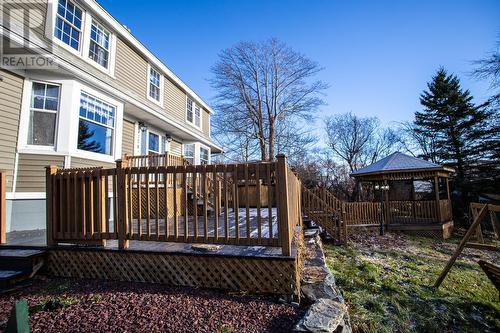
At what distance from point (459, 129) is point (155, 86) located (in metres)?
22.6

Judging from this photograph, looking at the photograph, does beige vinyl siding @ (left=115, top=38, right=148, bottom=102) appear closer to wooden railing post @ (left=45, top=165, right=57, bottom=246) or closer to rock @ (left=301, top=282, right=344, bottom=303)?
wooden railing post @ (left=45, top=165, right=57, bottom=246)

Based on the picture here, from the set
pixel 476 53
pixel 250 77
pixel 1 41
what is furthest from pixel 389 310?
pixel 250 77

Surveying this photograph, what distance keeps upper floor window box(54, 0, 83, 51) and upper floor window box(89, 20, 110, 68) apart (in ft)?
1.58

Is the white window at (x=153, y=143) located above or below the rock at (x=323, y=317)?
above

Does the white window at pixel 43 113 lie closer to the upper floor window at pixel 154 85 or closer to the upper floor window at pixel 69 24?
the upper floor window at pixel 69 24

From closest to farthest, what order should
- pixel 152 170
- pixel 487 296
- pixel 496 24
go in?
pixel 152 170, pixel 487 296, pixel 496 24

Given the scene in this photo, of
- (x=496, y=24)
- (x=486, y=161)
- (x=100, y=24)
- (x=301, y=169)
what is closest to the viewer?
(x=100, y=24)

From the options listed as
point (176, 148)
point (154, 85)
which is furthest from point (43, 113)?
point (176, 148)

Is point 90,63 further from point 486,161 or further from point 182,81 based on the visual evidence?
point 486,161

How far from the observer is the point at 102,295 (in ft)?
11.4

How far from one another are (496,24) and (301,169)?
1756cm

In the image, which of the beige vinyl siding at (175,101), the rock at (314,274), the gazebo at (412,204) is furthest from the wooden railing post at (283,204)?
the gazebo at (412,204)

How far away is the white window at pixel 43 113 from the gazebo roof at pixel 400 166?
15390 millimetres

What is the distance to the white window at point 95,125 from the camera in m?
7.41
